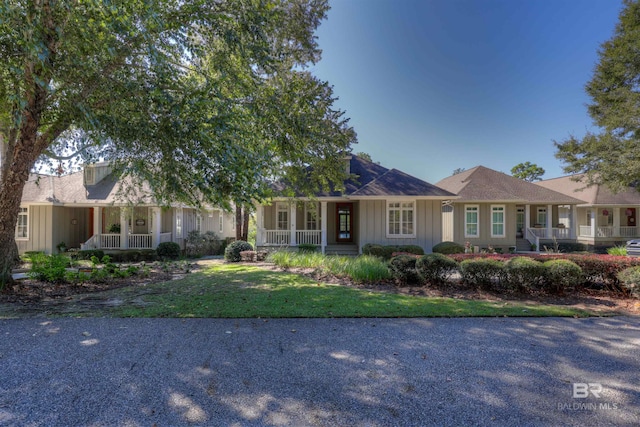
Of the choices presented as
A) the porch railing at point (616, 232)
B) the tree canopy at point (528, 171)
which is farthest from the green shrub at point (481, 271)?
the tree canopy at point (528, 171)

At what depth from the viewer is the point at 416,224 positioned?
48.9ft

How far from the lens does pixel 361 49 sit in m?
13.9

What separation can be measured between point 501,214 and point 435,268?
12.5m

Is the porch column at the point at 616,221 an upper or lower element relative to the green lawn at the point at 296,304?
upper

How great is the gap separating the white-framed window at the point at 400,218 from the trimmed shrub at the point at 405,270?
22.6 ft

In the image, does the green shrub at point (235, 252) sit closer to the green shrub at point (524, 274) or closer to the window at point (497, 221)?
the green shrub at point (524, 274)

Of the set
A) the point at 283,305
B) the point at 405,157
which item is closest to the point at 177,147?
the point at 283,305

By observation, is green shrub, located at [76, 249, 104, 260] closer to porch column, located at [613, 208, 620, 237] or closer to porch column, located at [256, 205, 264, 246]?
porch column, located at [256, 205, 264, 246]

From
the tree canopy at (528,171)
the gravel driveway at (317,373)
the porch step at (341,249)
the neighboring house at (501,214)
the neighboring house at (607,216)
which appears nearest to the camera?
the gravel driveway at (317,373)

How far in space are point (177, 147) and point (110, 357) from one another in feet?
12.8

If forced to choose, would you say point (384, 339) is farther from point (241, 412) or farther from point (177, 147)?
point (177, 147)

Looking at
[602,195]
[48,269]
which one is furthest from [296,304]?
[602,195]

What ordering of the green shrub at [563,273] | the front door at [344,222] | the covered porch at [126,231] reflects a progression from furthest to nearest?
the front door at [344,222] < the covered porch at [126,231] < the green shrub at [563,273]

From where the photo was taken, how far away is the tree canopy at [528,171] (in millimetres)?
43406
